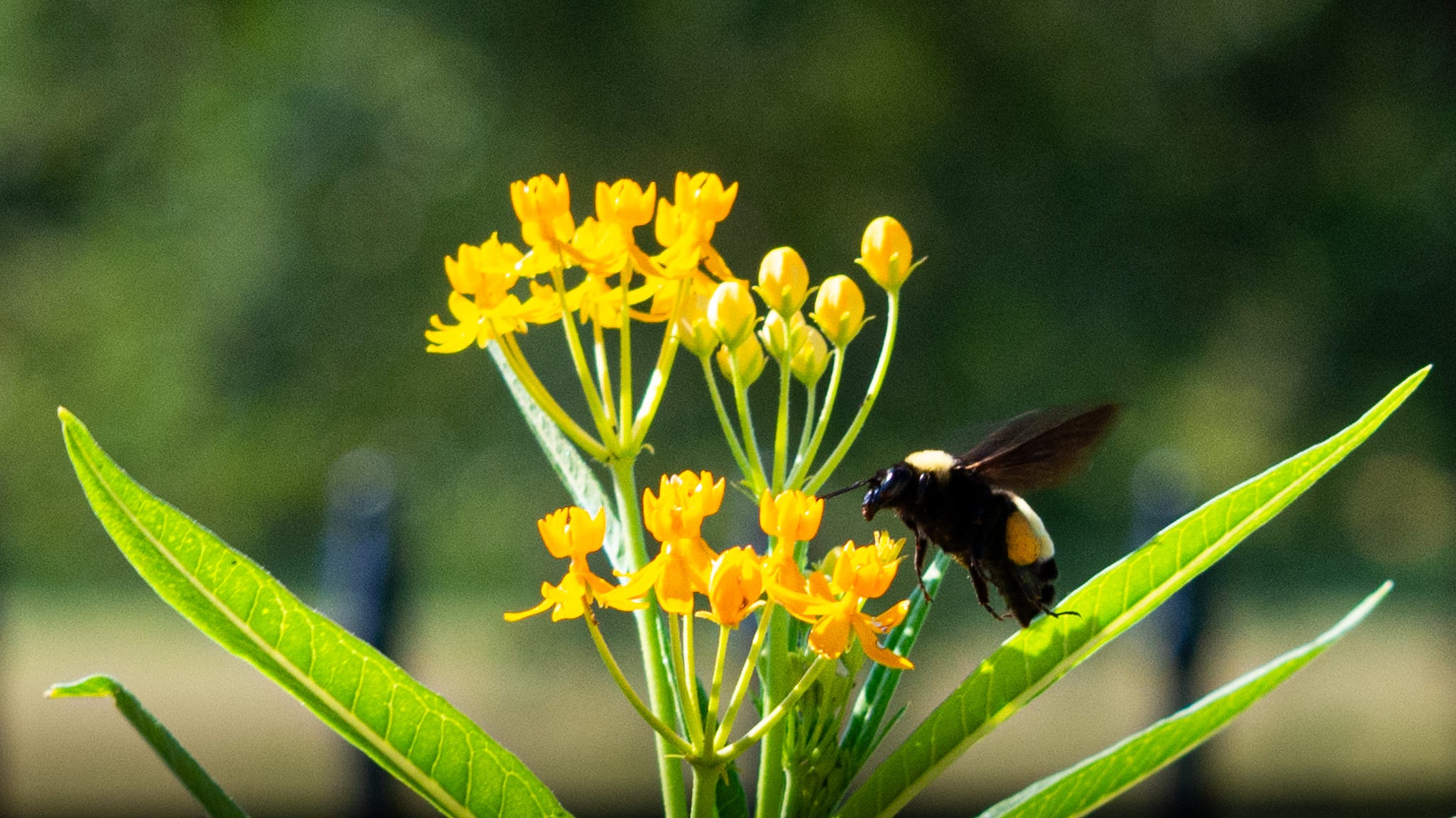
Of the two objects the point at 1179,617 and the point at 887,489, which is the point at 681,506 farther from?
the point at 1179,617

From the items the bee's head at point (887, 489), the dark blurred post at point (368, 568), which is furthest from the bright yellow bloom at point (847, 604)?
the dark blurred post at point (368, 568)

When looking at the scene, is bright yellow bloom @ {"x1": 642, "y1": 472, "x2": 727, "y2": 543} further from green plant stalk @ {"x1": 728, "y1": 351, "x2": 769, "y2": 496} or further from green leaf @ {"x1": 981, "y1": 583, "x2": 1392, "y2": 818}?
green leaf @ {"x1": 981, "y1": 583, "x2": 1392, "y2": 818}

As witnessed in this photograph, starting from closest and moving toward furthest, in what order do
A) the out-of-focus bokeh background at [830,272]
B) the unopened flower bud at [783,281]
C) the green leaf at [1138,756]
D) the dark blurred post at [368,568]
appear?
the green leaf at [1138,756]
the unopened flower bud at [783,281]
the dark blurred post at [368,568]
the out-of-focus bokeh background at [830,272]

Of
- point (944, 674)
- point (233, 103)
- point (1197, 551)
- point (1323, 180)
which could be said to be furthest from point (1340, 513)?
point (1197, 551)

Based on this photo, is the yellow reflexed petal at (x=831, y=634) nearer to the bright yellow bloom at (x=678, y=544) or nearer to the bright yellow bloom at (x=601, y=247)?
the bright yellow bloom at (x=678, y=544)

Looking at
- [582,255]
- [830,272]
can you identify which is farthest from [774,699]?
[830,272]

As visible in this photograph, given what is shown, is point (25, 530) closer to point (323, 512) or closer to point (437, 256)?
point (323, 512)
